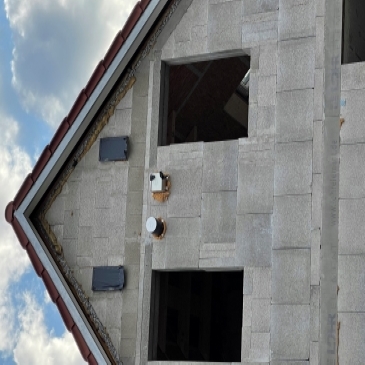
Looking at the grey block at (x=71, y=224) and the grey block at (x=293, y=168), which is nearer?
the grey block at (x=293, y=168)

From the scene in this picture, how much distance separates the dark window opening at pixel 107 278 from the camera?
21.9 m

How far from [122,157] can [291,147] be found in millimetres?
4827

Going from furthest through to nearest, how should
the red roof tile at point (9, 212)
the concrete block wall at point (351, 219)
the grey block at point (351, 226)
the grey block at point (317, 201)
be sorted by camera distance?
1. the red roof tile at point (9, 212)
2. the grey block at point (317, 201)
3. the grey block at point (351, 226)
4. the concrete block wall at point (351, 219)

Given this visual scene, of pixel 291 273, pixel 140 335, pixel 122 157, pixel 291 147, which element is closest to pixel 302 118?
pixel 291 147

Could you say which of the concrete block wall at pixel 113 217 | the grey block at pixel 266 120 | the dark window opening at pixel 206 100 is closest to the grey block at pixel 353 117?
the grey block at pixel 266 120

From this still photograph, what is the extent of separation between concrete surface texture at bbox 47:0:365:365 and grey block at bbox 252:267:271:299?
29mm

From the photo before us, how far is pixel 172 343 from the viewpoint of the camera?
2445cm

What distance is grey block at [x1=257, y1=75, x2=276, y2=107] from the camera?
2080cm

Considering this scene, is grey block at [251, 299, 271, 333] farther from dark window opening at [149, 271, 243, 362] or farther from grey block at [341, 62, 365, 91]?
grey block at [341, 62, 365, 91]

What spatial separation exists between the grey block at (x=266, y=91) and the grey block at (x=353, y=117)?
1891 mm

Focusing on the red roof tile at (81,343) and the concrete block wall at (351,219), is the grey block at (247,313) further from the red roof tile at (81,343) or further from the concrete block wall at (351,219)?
the red roof tile at (81,343)

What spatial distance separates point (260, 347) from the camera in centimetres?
1980

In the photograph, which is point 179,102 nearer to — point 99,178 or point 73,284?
point 99,178

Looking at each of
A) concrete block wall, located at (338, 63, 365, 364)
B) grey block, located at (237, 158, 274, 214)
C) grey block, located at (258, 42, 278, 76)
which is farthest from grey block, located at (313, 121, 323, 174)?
grey block, located at (258, 42, 278, 76)
